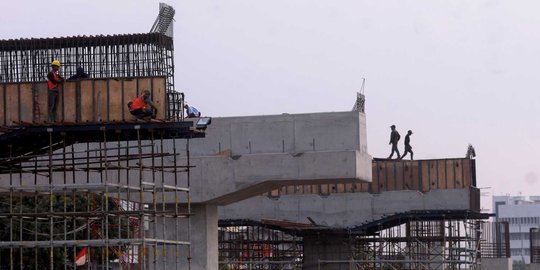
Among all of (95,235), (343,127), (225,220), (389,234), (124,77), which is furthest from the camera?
(389,234)

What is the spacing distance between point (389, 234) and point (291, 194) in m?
5.89

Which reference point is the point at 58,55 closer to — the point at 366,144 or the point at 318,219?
the point at 366,144

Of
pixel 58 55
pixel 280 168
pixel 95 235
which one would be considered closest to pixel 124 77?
pixel 58 55

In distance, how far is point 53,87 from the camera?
2916 centimetres

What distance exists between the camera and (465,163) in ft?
160

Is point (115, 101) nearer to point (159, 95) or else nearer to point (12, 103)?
point (159, 95)

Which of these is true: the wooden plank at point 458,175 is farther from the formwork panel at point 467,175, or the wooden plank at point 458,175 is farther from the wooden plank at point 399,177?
the wooden plank at point 399,177

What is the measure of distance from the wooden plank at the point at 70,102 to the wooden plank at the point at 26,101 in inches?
32.2

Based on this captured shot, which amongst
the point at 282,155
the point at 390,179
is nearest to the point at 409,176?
the point at 390,179

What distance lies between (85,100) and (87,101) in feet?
0.17

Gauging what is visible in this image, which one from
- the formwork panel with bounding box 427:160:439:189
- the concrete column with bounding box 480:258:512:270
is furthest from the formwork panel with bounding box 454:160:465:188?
the concrete column with bounding box 480:258:512:270

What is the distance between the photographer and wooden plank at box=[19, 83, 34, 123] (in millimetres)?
29453

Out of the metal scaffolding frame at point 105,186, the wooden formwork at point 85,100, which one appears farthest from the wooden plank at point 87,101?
the metal scaffolding frame at point 105,186

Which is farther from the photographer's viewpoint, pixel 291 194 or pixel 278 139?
pixel 291 194
